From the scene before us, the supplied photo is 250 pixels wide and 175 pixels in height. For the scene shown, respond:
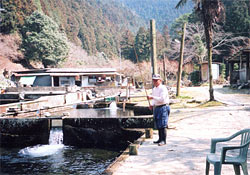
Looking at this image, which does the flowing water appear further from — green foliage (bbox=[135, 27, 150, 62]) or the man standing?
green foliage (bbox=[135, 27, 150, 62])

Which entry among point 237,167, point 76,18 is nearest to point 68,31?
point 76,18

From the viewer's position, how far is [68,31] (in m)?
62.8

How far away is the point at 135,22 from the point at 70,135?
109978 mm

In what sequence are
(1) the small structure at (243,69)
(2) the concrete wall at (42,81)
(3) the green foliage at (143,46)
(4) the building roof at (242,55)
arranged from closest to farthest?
(4) the building roof at (242,55), (1) the small structure at (243,69), (2) the concrete wall at (42,81), (3) the green foliage at (143,46)

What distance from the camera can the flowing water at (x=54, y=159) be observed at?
7.69 meters

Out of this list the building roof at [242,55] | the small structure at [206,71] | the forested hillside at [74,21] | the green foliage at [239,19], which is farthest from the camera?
the forested hillside at [74,21]

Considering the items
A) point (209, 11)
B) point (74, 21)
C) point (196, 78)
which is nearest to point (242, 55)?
point (209, 11)

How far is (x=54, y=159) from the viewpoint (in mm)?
8719

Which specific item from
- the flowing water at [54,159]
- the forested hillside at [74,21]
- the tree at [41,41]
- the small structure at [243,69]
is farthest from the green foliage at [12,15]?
the flowing water at [54,159]

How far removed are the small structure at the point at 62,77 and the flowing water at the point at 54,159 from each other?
28158 millimetres

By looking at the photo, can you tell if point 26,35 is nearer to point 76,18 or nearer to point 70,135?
point 76,18

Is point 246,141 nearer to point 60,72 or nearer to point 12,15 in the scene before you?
point 60,72

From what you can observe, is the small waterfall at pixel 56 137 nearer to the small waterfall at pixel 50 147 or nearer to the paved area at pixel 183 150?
the small waterfall at pixel 50 147

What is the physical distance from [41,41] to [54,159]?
3811cm
